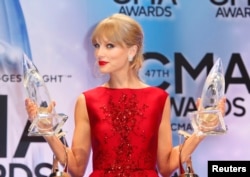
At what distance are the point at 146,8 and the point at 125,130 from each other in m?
0.90

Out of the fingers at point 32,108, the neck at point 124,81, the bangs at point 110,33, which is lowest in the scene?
the fingers at point 32,108

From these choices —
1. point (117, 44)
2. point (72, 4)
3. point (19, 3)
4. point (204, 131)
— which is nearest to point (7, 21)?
point (19, 3)

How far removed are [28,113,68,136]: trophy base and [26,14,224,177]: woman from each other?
120 millimetres

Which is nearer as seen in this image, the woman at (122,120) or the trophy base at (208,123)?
the trophy base at (208,123)

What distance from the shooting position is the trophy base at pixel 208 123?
1685 mm

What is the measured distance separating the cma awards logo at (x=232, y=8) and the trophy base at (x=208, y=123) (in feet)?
3.59

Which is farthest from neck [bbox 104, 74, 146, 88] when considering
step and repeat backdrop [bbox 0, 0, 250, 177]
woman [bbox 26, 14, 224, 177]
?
step and repeat backdrop [bbox 0, 0, 250, 177]

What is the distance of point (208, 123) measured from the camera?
1.68 metres

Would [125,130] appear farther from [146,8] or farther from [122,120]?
[146,8]

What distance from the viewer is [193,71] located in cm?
268

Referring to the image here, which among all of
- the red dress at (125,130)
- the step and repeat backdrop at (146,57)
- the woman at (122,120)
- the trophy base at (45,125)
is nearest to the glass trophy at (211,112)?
the woman at (122,120)

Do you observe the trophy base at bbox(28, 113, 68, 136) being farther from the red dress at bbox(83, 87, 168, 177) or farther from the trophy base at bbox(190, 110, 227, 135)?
the trophy base at bbox(190, 110, 227, 135)

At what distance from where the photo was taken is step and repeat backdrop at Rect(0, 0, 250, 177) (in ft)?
8.63

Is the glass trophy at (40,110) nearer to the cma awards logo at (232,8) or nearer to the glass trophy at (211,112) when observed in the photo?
the glass trophy at (211,112)
